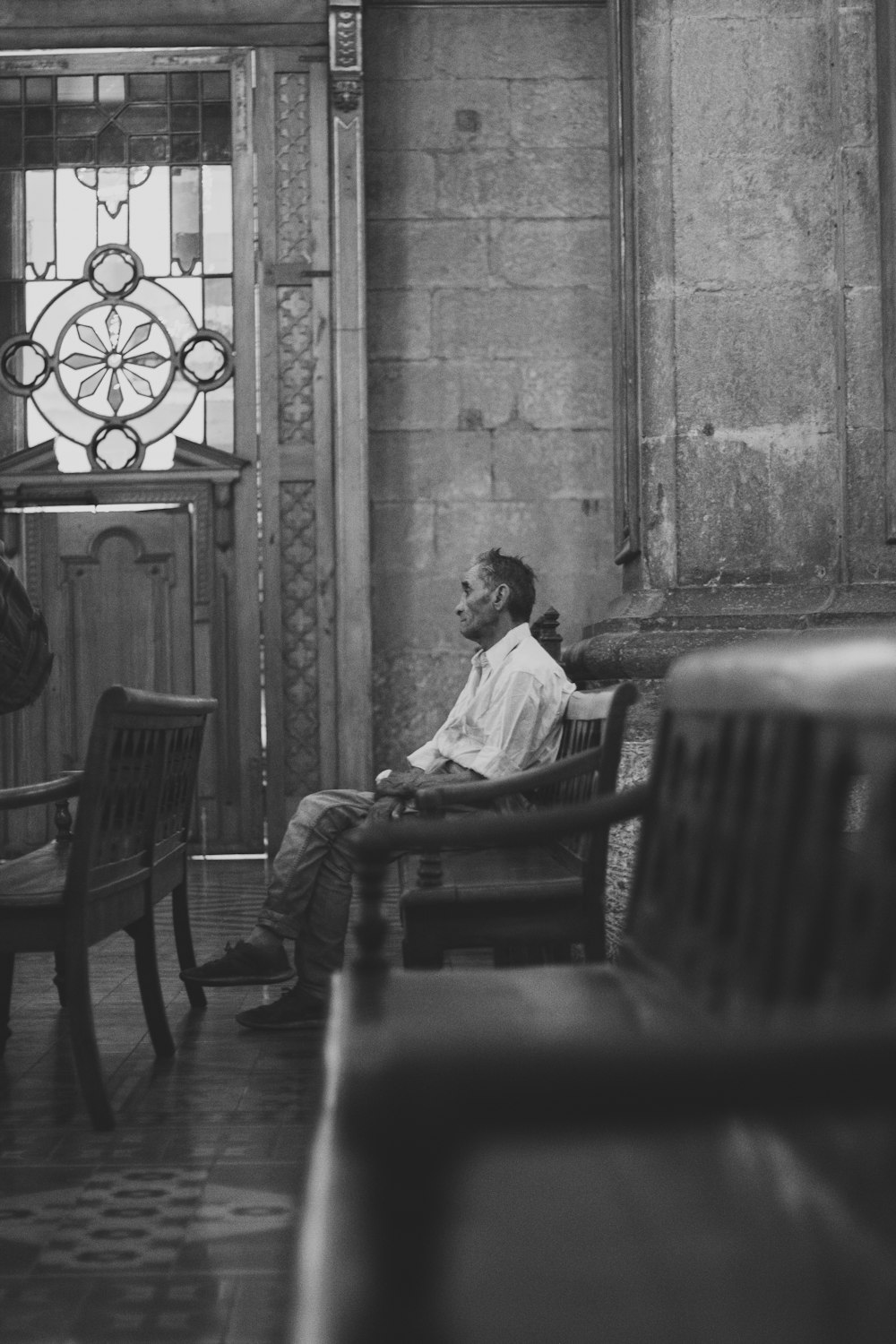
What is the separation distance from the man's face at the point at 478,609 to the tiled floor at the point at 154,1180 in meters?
1.32

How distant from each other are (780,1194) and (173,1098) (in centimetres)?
253

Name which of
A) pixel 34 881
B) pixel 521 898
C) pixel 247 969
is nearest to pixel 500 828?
pixel 521 898

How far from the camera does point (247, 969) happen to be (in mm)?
4480

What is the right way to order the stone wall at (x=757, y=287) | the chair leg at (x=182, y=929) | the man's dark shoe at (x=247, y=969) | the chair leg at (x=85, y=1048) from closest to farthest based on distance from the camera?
the chair leg at (x=85, y=1048), the man's dark shoe at (x=247, y=969), the chair leg at (x=182, y=929), the stone wall at (x=757, y=287)

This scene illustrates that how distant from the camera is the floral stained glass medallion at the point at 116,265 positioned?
31.9 feet

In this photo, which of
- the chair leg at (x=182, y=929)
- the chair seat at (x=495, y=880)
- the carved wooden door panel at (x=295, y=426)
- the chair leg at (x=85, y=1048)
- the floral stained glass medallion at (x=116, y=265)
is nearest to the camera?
the chair seat at (x=495, y=880)

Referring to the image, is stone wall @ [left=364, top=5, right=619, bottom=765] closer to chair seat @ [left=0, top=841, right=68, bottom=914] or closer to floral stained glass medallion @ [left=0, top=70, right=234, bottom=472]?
floral stained glass medallion @ [left=0, top=70, right=234, bottom=472]

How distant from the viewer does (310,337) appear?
9422mm

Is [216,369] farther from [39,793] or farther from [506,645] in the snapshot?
[39,793]

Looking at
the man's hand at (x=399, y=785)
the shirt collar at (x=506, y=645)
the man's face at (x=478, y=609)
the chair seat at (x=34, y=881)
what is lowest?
the chair seat at (x=34, y=881)

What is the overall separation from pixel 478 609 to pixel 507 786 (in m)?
1.36

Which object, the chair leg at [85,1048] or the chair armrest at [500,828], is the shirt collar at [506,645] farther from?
the chair armrest at [500,828]

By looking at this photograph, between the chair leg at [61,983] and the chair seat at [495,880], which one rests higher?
the chair seat at [495,880]

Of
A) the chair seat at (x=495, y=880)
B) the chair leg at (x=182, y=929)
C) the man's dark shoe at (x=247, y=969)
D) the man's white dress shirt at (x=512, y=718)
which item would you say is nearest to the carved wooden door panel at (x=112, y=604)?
the chair leg at (x=182, y=929)
